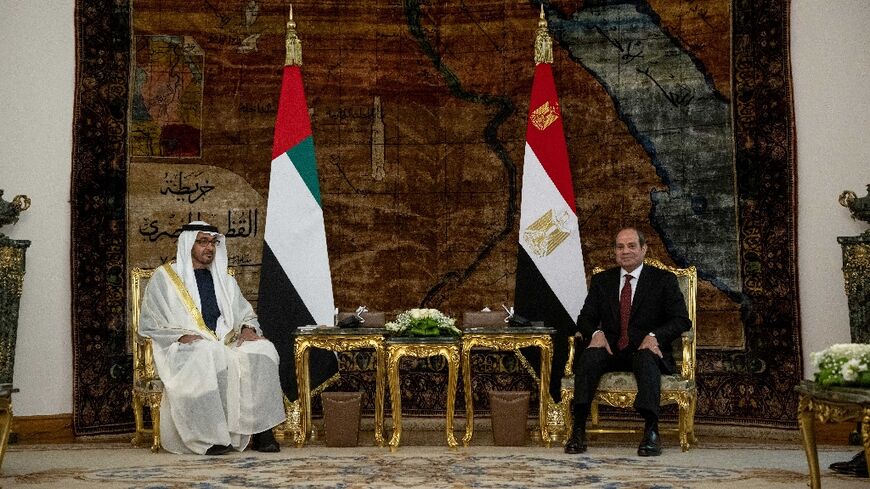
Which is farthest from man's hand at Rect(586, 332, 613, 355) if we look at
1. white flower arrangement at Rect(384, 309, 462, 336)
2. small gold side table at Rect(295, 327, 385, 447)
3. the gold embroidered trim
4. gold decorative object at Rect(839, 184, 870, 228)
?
the gold embroidered trim

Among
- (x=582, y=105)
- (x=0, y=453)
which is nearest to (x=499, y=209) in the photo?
(x=582, y=105)

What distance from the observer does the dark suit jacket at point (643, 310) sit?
261 inches

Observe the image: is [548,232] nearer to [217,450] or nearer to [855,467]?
[217,450]

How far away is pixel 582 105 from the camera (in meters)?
7.99

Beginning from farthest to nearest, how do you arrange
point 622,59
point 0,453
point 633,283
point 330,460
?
point 622,59
point 633,283
point 330,460
point 0,453

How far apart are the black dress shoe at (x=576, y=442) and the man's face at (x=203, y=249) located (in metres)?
2.71

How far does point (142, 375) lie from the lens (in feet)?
23.2

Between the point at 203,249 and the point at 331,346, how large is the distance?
3.61 ft

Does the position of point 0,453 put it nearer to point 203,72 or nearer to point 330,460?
point 330,460

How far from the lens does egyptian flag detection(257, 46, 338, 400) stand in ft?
24.3

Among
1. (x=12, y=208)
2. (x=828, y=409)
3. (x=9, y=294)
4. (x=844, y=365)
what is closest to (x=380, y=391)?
(x=9, y=294)

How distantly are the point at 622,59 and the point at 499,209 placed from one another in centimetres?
148

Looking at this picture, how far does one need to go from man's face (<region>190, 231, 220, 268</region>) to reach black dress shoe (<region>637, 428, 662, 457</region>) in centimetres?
311

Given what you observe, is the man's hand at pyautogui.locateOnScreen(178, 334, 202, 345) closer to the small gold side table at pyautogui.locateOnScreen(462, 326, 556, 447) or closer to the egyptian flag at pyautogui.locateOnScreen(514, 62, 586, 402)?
the small gold side table at pyautogui.locateOnScreen(462, 326, 556, 447)
